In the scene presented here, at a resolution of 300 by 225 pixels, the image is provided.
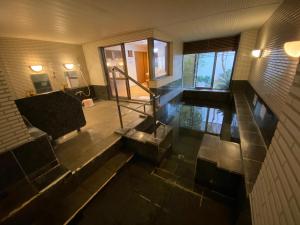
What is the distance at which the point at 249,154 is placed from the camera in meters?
1.94

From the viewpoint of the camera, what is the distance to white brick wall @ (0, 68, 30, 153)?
1.55 m

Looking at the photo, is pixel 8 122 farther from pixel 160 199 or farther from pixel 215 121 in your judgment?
pixel 215 121

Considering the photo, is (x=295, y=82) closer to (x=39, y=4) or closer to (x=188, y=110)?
(x=39, y=4)

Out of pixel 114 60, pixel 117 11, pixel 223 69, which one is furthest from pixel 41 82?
pixel 223 69

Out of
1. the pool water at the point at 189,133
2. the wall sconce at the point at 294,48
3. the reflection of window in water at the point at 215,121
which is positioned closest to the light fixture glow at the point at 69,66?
the pool water at the point at 189,133

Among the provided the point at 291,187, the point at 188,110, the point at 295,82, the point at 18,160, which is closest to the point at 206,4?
the point at 295,82

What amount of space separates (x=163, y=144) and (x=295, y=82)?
1.96 metres

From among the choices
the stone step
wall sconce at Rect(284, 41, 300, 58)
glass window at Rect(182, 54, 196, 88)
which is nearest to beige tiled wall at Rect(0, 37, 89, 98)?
the stone step

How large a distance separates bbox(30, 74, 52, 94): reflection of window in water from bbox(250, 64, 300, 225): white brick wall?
570 cm

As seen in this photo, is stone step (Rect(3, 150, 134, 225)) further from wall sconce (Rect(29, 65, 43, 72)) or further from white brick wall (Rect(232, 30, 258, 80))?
white brick wall (Rect(232, 30, 258, 80))

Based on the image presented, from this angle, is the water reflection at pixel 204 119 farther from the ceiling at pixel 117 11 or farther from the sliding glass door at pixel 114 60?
the ceiling at pixel 117 11

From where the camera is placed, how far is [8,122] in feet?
5.25

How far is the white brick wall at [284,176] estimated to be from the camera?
0.66 metres

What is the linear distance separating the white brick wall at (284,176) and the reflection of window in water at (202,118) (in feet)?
8.31
